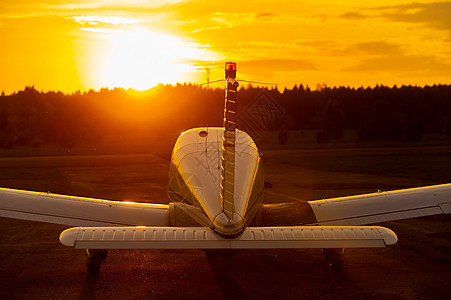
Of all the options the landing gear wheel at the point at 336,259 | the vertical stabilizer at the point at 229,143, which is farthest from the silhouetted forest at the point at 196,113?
the vertical stabilizer at the point at 229,143

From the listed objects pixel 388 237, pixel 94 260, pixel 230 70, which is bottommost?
pixel 94 260

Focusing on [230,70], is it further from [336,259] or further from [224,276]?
[336,259]

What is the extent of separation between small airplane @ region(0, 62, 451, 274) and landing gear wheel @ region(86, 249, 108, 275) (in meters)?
0.02

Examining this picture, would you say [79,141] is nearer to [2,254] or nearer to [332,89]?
[2,254]

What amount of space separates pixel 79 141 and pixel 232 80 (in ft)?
221

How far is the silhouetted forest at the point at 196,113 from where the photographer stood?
76.8 m

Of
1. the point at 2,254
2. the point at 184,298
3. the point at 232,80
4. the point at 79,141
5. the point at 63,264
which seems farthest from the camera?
the point at 79,141

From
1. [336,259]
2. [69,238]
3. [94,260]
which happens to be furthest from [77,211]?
[336,259]

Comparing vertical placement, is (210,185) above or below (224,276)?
above

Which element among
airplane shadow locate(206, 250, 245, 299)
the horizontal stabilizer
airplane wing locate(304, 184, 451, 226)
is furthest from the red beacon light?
airplane wing locate(304, 184, 451, 226)

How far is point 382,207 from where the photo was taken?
39.4 feet

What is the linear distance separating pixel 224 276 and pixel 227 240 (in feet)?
10.1

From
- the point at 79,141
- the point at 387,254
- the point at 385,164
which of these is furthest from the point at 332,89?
the point at 387,254

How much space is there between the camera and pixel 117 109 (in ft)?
347
